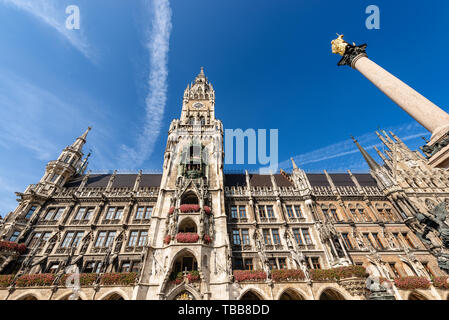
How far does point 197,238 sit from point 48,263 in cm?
1712

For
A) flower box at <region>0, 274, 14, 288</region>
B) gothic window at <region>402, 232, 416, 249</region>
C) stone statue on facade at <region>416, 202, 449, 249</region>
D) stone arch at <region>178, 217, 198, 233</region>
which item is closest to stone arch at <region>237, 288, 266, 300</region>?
stone arch at <region>178, 217, 198, 233</region>

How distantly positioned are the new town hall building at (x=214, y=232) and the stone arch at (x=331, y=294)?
14cm

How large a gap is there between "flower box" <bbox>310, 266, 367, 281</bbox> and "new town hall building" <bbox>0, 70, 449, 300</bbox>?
0.29 ft

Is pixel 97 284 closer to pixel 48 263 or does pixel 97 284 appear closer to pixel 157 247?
pixel 157 247

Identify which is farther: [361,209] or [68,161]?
[68,161]

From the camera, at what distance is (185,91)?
1587 inches

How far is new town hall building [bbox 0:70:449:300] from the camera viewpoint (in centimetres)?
1797

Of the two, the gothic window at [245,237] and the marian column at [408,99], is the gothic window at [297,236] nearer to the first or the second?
the gothic window at [245,237]

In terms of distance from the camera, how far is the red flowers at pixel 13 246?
772 inches

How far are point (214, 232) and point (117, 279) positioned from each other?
1053 cm

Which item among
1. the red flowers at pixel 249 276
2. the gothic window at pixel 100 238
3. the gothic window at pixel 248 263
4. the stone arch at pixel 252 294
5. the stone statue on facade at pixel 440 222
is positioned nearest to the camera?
the stone statue on facade at pixel 440 222

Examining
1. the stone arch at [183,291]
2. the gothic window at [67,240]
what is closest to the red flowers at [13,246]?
the gothic window at [67,240]
